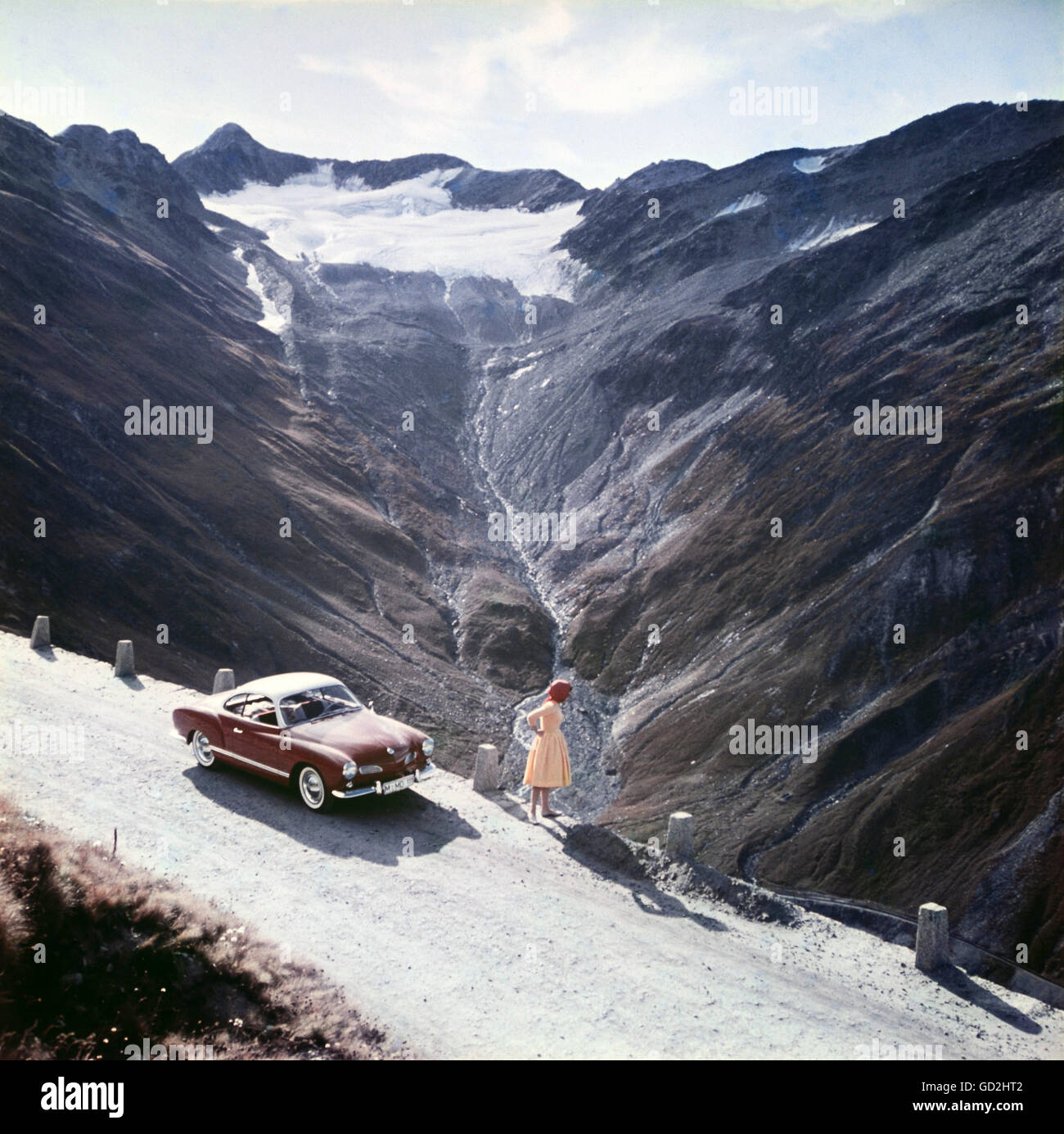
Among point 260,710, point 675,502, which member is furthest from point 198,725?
point 675,502

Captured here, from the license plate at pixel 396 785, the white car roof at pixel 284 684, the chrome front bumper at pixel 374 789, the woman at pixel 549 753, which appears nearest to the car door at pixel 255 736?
the white car roof at pixel 284 684

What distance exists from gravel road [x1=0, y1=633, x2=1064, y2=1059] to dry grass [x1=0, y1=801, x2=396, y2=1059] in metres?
0.68

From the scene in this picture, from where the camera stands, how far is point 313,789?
1131 cm

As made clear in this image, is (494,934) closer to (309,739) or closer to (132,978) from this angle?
(132,978)

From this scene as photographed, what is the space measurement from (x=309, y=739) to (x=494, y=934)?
398cm

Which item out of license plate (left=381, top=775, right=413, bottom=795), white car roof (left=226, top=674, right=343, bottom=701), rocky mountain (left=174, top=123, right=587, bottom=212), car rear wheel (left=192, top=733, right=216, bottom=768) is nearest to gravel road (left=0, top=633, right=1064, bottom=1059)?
car rear wheel (left=192, top=733, right=216, bottom=768)

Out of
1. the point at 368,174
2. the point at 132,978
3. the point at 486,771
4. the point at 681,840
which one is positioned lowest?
the point at 681,840

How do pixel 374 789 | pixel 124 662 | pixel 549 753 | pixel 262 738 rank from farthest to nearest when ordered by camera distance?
pixel 124 662
pixel 262 738
pixel 549 753
pixel 374 789

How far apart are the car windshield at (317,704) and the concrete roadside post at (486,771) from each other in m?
2.11

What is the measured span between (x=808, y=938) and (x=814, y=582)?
23554 mm

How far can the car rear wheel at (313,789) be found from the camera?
36.7 feet

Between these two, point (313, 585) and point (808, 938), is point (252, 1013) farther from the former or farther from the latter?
point (313, 585)

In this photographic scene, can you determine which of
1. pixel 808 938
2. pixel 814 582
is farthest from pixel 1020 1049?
pixel 814 582

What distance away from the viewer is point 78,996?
6.28m
